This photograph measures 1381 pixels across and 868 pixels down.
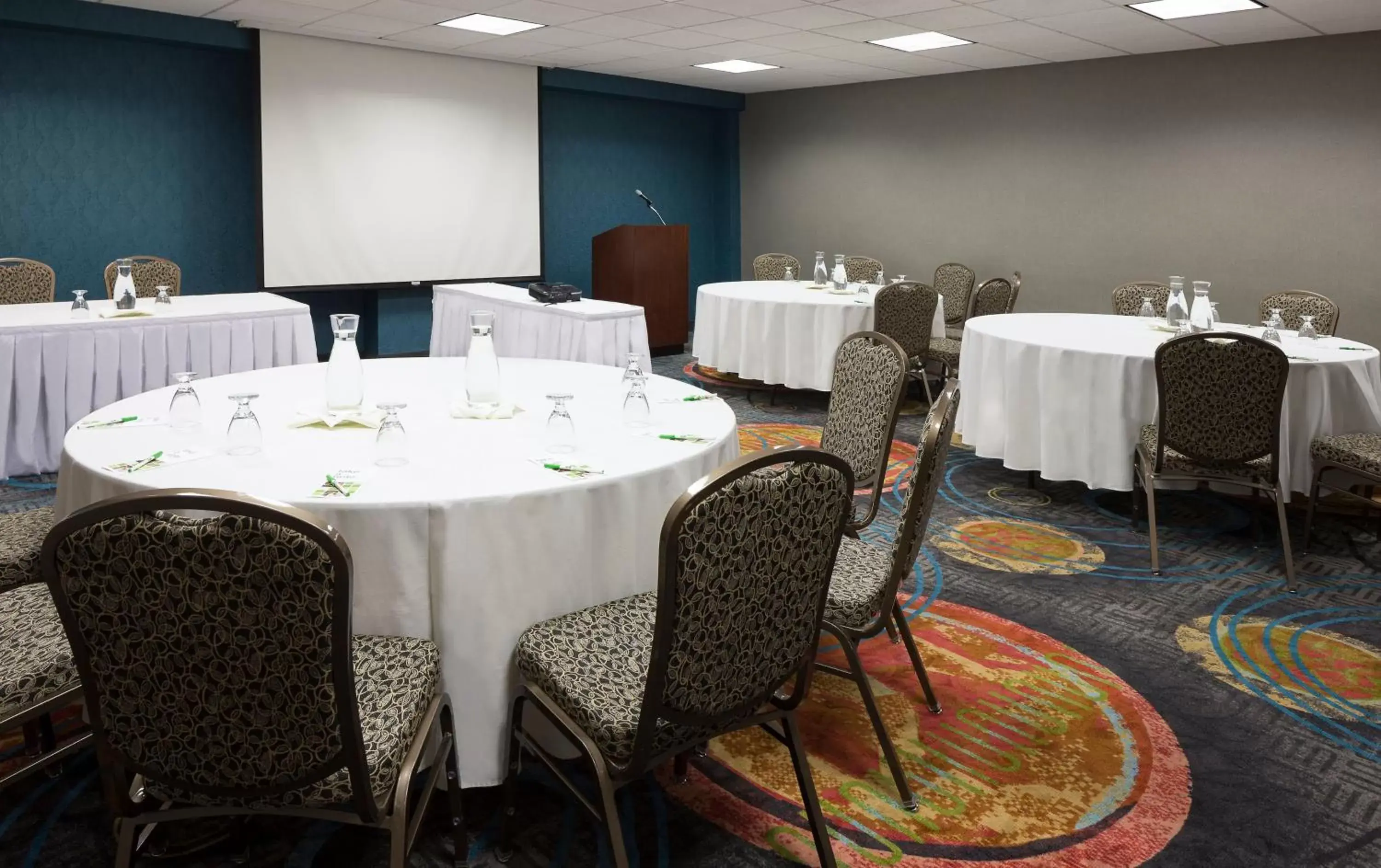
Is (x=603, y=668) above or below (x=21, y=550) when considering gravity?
below

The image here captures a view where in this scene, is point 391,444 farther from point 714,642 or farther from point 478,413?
point 714,642

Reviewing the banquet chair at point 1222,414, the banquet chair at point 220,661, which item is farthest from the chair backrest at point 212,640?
the banquet chair at point 1222,414

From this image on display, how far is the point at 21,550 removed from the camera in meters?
2.51

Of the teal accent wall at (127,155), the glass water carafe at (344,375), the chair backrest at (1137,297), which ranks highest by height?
the teal accent wall at (127,155)

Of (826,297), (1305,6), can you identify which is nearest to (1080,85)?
(1305,6)

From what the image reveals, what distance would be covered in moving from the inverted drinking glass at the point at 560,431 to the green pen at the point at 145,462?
883mm

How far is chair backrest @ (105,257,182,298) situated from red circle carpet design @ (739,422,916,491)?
3758 millimetres

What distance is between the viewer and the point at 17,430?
16.1 feet

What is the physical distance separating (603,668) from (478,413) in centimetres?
110

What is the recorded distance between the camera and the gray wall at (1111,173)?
7629 mm

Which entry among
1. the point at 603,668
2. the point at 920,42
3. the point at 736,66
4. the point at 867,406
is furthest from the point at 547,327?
the point at 603,668

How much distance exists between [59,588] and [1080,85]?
366 inches

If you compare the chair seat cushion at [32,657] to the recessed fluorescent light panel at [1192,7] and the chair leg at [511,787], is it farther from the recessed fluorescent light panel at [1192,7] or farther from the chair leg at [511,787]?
the recessed fluorescent light panel at [1192,7]

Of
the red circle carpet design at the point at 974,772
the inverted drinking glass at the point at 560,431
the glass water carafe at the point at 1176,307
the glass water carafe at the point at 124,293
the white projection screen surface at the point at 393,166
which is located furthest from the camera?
the white projection screen surface at the point at 393,166
